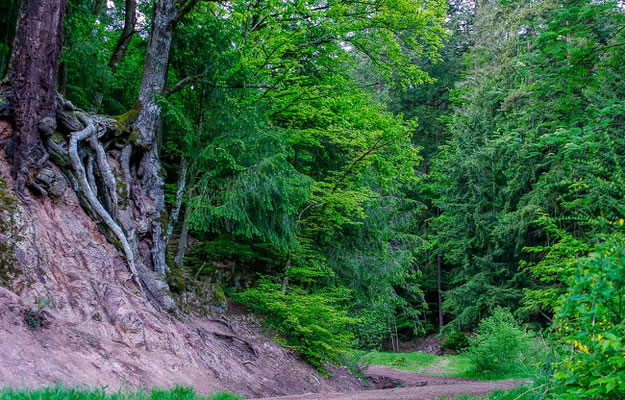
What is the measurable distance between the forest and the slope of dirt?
27 cm

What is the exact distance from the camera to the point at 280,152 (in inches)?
449

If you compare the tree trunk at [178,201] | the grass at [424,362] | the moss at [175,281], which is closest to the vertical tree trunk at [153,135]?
the moss at [175,281]

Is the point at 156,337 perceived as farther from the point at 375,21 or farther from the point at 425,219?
the point at 425,219

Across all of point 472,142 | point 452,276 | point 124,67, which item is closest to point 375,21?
point 124,67

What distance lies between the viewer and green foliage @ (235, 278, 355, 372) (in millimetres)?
11547

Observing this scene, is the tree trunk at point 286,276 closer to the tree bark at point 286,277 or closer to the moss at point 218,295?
the tree bark at point 286,277

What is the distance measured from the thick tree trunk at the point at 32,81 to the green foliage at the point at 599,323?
701 cm

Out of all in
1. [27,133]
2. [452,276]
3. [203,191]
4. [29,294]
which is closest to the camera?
[29,294]

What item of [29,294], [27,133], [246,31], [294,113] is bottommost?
[29,294]

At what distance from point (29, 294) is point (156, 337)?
6.35ft

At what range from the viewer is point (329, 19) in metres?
14.5

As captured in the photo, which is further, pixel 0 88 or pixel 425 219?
pixel 425 219

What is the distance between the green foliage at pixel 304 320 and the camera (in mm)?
11547

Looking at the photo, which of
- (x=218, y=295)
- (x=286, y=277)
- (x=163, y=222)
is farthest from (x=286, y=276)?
(x=163, y=222)
